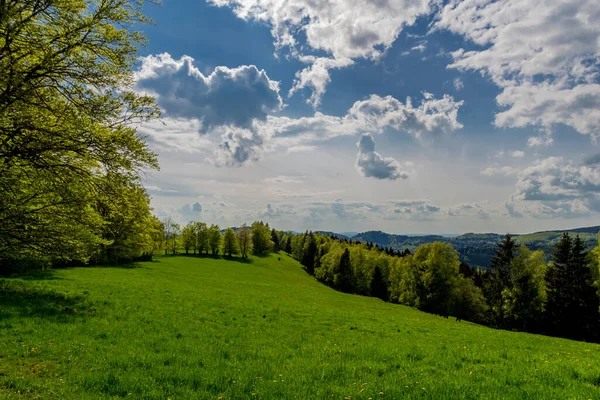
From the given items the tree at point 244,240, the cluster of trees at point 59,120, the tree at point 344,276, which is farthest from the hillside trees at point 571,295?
the tree at point 244,240

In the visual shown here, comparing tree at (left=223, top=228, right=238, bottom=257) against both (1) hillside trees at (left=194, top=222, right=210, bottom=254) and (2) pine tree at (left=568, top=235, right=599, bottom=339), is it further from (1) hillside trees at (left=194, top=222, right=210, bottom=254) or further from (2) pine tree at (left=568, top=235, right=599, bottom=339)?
(2) pine tree at (left=568, top=235, right=599, bottom=339)

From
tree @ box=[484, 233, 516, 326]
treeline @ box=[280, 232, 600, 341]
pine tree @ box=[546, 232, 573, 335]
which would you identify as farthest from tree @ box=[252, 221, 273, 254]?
pine tree @ box=[546, 232, 573, 335]

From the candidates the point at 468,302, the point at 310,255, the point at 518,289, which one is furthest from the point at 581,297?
the point at 310,255

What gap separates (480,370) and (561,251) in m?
57.4

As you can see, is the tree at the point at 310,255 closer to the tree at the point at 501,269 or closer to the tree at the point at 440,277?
the tree at the point at 440,277

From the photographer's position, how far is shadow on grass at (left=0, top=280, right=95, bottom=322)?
14.9m

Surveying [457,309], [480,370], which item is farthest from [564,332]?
[480,370]

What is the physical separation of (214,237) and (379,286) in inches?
2571

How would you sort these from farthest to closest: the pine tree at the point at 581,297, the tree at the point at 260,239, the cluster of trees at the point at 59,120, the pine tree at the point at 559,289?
the tree at the point at 260,239
the pine tree at the point at 559,289
the pine tree at the point at 581,297
the cluster of trees at the point at 59,120

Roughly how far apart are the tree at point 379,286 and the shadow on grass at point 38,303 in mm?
76052

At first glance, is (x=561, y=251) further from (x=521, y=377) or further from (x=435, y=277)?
(x=521, y=377)

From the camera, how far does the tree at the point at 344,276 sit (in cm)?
9262

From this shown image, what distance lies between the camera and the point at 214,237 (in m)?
120

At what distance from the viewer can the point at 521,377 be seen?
29.5 feet
